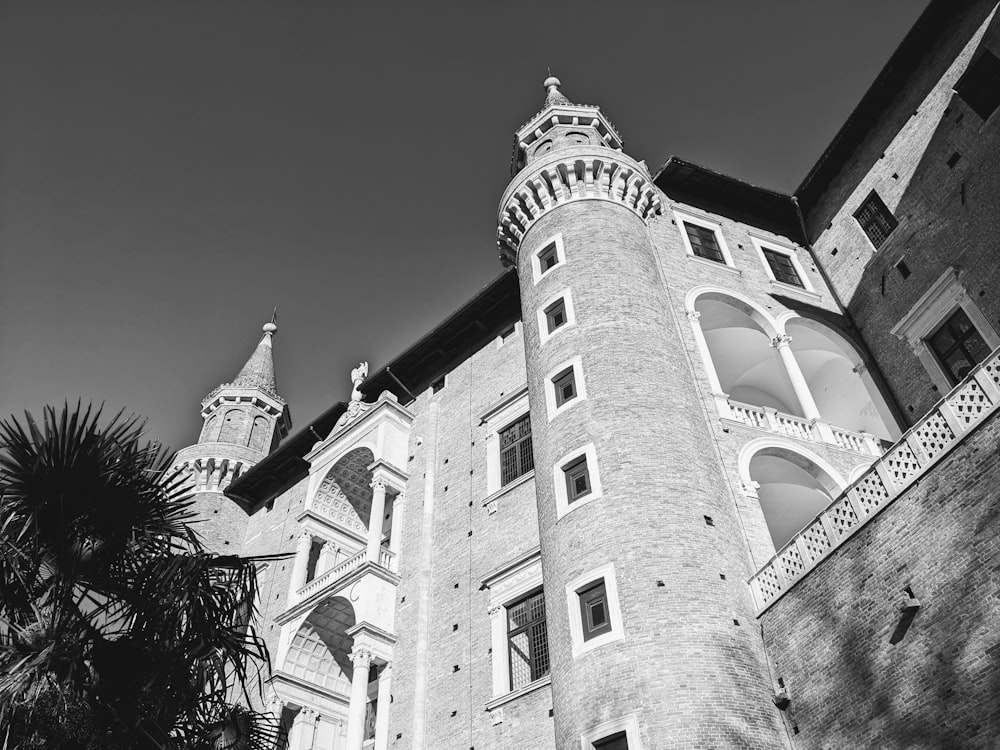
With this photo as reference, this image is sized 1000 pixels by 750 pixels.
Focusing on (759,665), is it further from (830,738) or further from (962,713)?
(962,713)

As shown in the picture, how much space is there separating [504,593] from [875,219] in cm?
1466

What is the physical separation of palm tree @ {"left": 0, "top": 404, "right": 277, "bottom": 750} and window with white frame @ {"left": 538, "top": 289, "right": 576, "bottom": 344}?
11.0 m

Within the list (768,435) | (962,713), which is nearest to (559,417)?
(768,435)

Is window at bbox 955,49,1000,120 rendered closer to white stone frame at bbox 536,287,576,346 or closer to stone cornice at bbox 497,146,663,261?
stone cornice at bbox 497,146,663,261

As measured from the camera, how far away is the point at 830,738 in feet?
39.0

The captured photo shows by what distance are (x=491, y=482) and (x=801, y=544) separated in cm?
844

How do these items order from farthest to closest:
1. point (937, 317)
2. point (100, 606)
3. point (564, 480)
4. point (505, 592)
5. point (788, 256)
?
1. point (788, 256)
2. point (937, 317)
3. point (505, 592)
4. point (564, 480)
5. point (100, 606)

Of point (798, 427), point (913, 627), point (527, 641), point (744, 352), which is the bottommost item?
point (913, 627)

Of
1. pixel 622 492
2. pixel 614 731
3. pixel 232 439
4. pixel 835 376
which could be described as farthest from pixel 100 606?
pixel 232 439

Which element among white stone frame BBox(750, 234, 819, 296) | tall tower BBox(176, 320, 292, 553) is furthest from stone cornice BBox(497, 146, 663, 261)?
tall tower BBox(176, 320, 292, 553)

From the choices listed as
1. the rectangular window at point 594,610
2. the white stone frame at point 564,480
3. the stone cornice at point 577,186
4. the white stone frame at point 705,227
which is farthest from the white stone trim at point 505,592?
the white stone frame at point 705,227

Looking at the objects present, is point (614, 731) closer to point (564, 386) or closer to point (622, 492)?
point (622, 492)

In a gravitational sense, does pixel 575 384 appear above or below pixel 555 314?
below

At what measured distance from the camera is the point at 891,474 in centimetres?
1224
